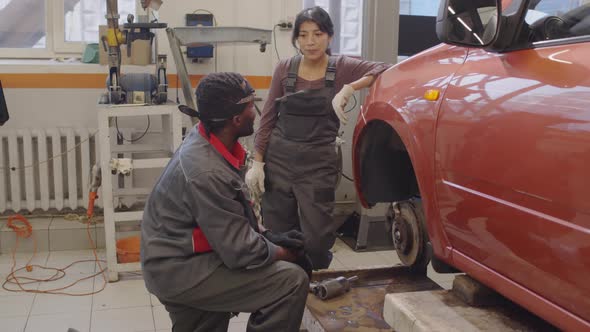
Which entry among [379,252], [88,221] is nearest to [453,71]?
[379,252]

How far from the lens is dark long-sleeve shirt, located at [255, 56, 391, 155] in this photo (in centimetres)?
338

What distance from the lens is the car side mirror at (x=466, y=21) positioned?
187cm

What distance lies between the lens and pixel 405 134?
227 cm

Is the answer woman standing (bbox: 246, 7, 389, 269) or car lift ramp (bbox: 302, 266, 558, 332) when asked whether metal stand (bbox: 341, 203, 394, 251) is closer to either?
woman standing (bbox: 246, 7, 389, 269)

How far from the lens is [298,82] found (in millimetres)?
3422

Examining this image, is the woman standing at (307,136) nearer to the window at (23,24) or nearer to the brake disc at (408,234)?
the brake disc at (408,234)

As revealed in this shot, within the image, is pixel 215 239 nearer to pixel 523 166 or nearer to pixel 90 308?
pixel 523 166

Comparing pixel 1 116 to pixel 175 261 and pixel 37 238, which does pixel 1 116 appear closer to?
pixel 37 238

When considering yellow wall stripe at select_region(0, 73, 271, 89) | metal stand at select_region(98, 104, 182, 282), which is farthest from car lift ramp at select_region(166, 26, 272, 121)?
yellow wall stripe at select_region(0, 73, 271, 89)

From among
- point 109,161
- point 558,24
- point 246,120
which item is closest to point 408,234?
point 246,120

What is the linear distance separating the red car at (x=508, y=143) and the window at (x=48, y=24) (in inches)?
136

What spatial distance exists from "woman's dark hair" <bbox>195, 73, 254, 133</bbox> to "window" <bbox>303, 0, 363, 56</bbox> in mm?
3162

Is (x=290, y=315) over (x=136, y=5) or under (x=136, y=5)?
under

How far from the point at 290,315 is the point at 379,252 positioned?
7.96ft
